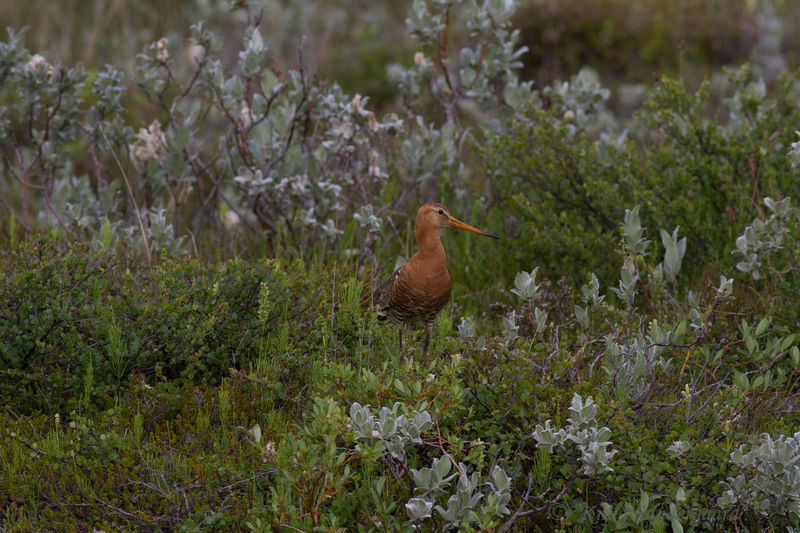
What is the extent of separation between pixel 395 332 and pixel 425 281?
1.11 feet

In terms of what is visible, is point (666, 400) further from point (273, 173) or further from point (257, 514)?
point (273, 173)

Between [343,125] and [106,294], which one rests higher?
[343,125]

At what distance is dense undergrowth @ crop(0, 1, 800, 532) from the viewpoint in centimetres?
327

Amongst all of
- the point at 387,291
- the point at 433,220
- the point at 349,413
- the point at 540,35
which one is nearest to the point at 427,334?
the point at 387,291

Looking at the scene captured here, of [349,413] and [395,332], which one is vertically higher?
[349,413]

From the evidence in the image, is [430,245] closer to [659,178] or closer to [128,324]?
[128,324]

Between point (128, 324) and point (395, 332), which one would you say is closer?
point (128, 324)

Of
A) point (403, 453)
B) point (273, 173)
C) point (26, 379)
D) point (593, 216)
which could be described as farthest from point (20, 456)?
point (593, 216)

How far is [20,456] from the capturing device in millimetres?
3488

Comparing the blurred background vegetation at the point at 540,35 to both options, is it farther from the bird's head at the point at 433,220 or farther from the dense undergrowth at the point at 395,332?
the bird's head at the point at 433,220

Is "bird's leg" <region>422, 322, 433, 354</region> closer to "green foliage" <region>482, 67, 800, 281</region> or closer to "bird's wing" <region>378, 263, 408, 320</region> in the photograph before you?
"bird's wing" <region>378, 263, 408, 320</region>

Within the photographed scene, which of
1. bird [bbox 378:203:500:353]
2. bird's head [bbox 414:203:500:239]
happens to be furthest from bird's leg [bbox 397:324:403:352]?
bird's head [bbox 414:203:500:239]

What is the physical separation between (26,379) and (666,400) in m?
2.84

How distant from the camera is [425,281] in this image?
4.53 meters
